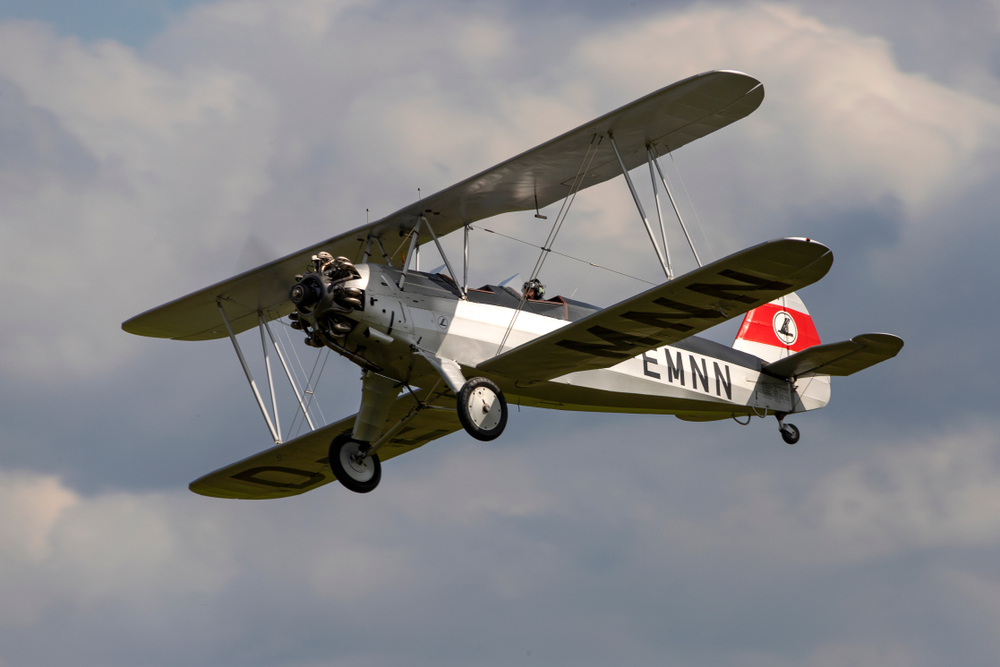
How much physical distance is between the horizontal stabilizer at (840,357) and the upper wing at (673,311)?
9.38 feet

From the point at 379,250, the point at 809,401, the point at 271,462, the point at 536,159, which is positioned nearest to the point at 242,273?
the point at 379,250

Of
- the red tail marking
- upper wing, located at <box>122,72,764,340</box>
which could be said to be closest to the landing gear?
the red tail marking

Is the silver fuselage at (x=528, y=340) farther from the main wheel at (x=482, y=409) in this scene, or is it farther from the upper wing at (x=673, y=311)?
the main wheel at (x=482, y=409)

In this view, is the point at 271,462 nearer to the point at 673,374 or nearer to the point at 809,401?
the point at 673,374

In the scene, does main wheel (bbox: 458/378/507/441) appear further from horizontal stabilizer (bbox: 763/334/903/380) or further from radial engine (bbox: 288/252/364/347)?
horizontal stabilizer (bbox: 763/334/903/380)

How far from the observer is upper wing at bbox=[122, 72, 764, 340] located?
13.8 meters

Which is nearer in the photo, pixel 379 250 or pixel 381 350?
pixel 381 350

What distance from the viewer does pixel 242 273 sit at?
1639 centimetres

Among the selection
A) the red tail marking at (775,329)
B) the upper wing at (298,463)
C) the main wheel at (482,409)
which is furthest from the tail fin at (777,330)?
the main wheel at (482,409)

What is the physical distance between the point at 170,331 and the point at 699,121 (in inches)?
312

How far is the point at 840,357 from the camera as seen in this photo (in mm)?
16844

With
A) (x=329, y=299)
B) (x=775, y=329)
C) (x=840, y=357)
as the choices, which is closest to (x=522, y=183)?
(x=329, y=299)

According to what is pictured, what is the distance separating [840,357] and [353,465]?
21.2ft

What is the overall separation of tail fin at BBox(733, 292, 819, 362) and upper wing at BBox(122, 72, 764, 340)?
4789 millimetres
